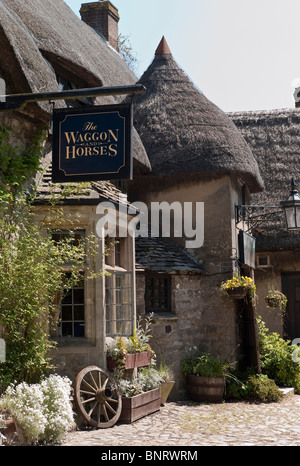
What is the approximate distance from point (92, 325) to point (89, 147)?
2521mm

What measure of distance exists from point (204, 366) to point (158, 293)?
1498mm

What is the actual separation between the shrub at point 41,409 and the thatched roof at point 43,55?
3.42 m

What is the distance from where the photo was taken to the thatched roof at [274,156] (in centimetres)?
1459

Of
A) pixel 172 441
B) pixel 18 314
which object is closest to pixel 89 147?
pixel 18 314

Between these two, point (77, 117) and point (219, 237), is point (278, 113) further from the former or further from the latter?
point (77, 117)

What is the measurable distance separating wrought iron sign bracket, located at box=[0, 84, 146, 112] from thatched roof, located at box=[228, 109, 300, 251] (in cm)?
844

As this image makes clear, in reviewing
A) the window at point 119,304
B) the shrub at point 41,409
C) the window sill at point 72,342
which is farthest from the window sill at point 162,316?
the shrub at point 41,409

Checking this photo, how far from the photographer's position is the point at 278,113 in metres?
17.0

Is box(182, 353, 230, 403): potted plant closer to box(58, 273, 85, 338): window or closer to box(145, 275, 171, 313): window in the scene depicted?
box(145, 275, 171, 313): window

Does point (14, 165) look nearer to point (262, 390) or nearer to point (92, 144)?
point (92, 144)

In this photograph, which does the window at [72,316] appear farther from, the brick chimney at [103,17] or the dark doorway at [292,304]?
the brick chimney at [103,17]

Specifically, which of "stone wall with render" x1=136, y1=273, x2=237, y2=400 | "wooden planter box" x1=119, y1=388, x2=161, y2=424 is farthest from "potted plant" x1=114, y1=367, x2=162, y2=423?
"stone wall with render" x1=136, y1=273, x2=237, y2=400

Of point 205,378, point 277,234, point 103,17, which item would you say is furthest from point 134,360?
point 103,17

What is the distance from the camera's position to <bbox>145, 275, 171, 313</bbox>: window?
1105cm
